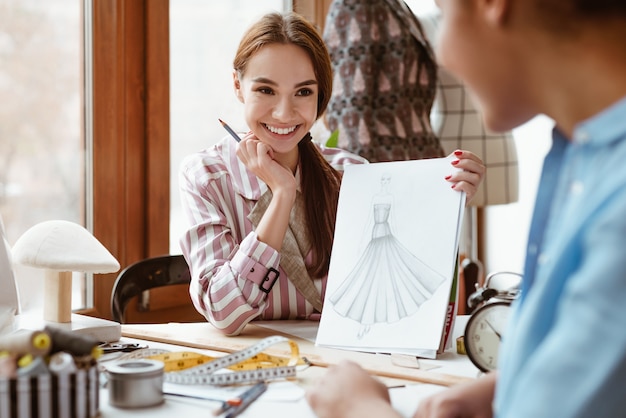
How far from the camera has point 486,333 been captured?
1.18 m

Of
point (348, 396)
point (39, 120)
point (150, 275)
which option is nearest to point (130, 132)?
point (39, 120)

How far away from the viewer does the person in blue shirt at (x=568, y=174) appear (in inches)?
21.6

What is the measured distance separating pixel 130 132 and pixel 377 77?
0.87 m

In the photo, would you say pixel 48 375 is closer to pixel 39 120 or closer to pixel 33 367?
pixel 33 367

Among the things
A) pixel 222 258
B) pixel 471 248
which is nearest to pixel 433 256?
pixel 222 258

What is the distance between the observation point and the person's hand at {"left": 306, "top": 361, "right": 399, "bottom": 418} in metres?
0.87

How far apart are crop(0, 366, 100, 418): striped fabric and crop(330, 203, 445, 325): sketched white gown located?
0.57 metres

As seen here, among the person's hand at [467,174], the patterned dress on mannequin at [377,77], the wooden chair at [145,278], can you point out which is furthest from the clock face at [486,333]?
the patterned dress on mannequin at [377,77]

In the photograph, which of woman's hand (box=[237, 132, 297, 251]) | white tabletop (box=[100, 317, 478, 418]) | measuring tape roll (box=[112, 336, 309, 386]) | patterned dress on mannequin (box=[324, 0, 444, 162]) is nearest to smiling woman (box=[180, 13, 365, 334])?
woman's hand (box=[237, 132, 297, 251])

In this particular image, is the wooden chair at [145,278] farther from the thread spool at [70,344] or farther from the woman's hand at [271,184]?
the thread spool at [70,344]

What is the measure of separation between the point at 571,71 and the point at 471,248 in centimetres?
346

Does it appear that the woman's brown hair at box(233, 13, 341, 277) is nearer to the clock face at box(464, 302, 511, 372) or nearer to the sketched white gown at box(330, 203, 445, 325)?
the sketched white gown at box(330, 203, 445, 325)

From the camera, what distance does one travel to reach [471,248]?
13.2 ft

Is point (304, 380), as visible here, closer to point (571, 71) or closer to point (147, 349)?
point (147, 349)
